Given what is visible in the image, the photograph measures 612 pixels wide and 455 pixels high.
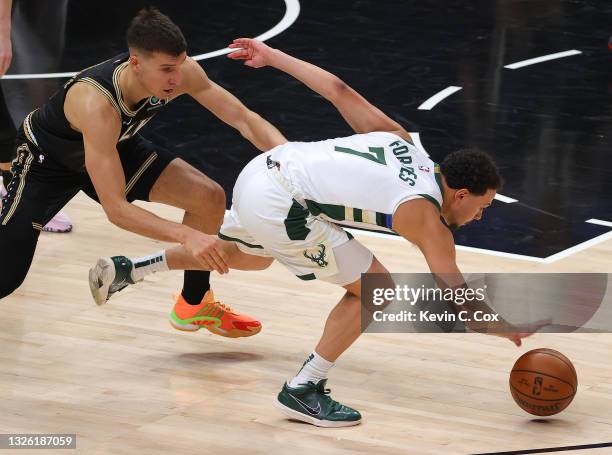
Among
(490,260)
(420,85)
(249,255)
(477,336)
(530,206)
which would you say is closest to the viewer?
(249,255)

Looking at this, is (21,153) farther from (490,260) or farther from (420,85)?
(420,85)

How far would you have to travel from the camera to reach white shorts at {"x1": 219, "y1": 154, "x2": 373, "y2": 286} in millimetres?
5566

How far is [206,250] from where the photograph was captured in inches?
214

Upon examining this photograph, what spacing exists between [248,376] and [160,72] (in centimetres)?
154

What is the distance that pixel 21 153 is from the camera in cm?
631

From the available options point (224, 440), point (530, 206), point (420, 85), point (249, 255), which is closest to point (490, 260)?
point (530, 206)

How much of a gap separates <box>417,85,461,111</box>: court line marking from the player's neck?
5.17 m

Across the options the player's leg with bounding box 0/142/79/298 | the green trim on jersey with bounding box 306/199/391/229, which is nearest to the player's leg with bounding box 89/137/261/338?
the player's leg with bounding box 0/142/79/298

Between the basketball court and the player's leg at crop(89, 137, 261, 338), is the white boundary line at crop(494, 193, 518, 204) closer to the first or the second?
the basketball court

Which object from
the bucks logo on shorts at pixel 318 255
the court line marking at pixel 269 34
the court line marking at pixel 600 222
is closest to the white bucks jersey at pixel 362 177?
the bucks logo on shorts at pixel 318 255

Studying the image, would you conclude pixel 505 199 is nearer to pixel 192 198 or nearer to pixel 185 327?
pixel 192 198

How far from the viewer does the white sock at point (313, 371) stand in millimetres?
5703

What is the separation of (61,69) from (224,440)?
6.95 m

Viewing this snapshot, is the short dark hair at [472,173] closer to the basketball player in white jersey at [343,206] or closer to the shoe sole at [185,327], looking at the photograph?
the basketball player in white jersey at [343,206]
